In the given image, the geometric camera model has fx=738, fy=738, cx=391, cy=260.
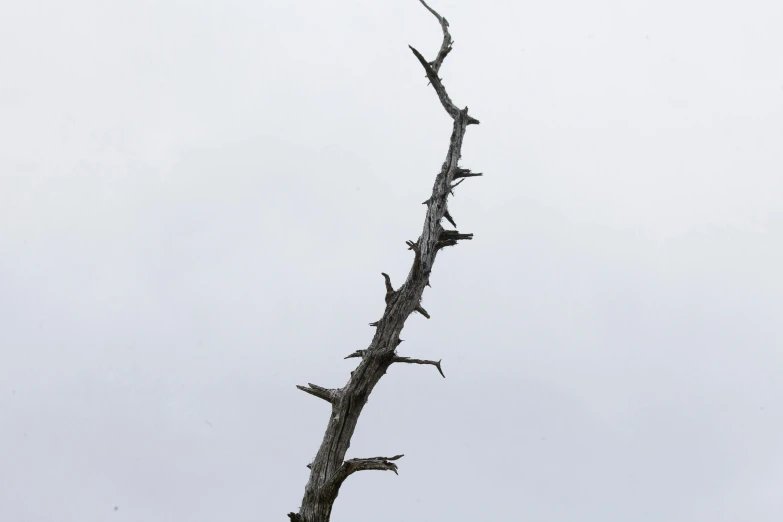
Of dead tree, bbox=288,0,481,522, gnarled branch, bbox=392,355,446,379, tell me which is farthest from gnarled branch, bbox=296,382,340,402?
gnarled branch, bbox=392,355,446,379

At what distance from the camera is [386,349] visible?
9.31 meters

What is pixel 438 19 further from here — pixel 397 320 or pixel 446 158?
pixel 397 320

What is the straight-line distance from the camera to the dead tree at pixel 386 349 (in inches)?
340

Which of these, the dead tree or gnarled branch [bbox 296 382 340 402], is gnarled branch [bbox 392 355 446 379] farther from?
gnarled branch [bbox 296 382 340 402]

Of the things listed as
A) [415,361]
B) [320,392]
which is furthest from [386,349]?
[320,392]

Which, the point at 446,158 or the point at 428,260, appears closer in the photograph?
the point at 428,260

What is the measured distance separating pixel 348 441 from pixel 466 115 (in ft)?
17.1

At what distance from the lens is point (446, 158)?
10953mm

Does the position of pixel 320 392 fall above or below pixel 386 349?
below

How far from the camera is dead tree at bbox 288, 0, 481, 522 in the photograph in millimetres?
8625

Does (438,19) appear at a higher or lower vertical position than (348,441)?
higher

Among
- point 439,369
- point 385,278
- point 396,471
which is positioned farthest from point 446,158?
point 396,471

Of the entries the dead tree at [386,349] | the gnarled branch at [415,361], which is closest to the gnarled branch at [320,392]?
the dead tree at [386,349]

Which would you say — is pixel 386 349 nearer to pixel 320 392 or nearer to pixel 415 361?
pixel 415 361
